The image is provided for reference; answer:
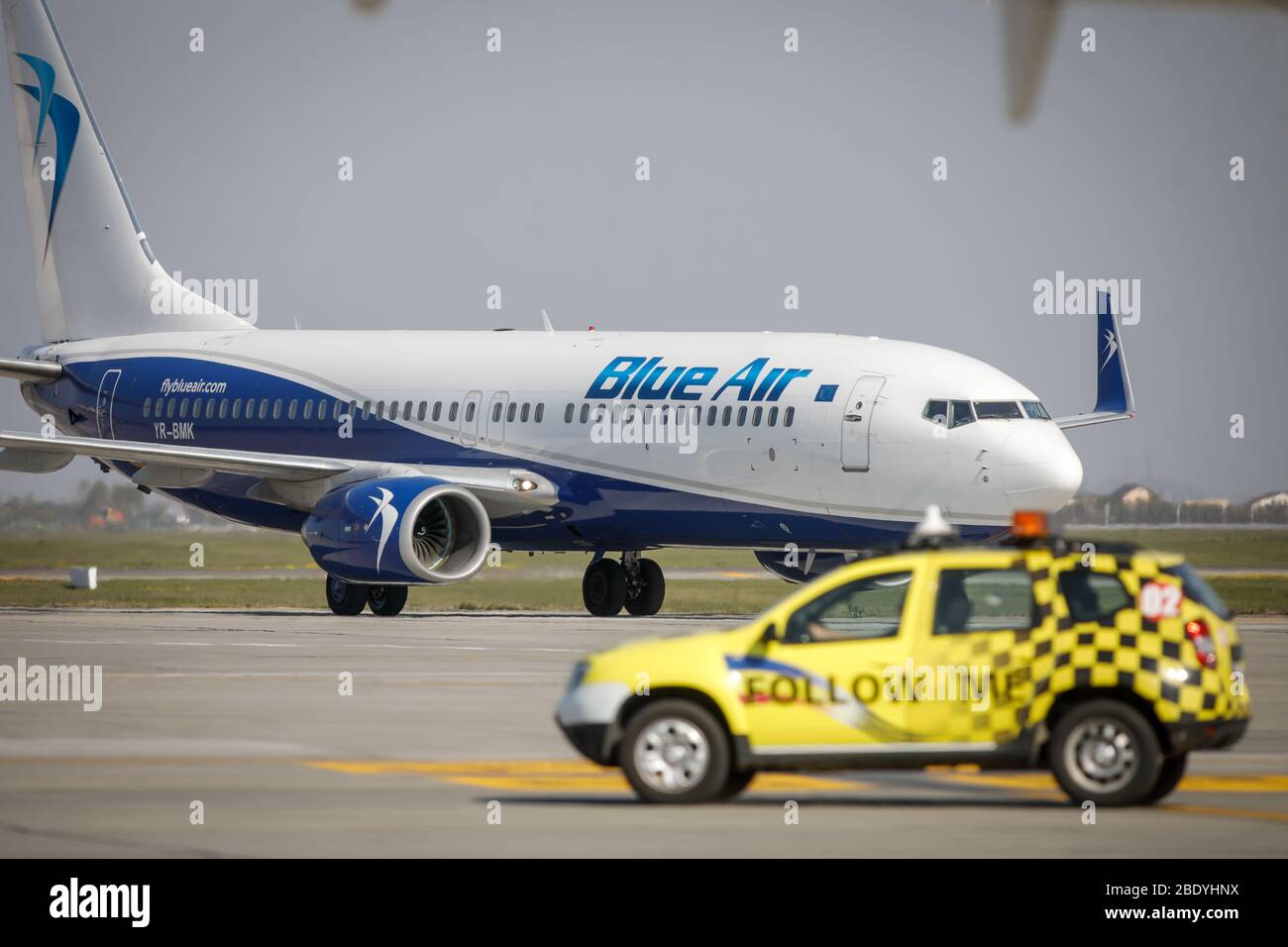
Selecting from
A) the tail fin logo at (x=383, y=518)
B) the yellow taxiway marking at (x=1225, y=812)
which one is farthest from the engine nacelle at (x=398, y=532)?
the yellow taxiway marking at (x=1225, y=812)

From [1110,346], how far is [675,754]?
31965mm

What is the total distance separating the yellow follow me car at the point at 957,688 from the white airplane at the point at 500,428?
1835 cm

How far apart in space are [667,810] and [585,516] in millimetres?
23245

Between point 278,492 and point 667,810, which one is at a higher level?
point 278,492

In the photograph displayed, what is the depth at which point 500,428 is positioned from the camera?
3853 centimetres

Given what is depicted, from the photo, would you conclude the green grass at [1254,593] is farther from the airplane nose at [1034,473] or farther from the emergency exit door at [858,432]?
the emergency exit door at [858,432]

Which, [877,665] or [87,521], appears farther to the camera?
[87,521]

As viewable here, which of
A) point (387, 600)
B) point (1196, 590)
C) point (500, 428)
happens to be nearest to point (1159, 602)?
point (1196, 590)

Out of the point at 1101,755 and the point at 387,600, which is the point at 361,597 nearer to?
the point at 387,600

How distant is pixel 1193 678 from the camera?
558 inches

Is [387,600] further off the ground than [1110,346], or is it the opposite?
[1110,346]
